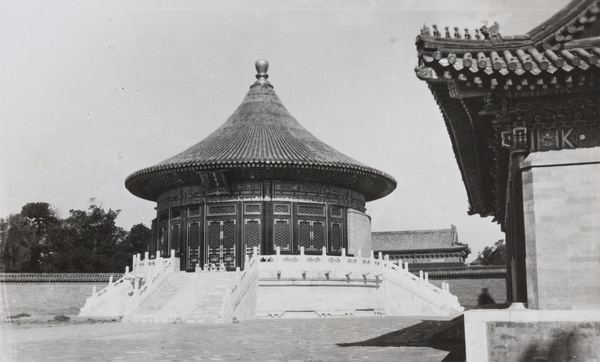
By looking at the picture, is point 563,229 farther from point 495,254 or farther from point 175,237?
point 495,254

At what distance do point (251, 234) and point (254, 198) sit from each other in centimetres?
164

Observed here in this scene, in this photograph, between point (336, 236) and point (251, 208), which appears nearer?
point (251, 208)

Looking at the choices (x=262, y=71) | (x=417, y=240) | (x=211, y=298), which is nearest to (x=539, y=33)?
(x=211, y=298)

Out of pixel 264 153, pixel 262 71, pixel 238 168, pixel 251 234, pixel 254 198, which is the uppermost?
pixel 262 71

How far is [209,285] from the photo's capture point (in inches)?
1001

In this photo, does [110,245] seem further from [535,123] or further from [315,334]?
[535,123]

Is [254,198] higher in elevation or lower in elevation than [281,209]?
higher

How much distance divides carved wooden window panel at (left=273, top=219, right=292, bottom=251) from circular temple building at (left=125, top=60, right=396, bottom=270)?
44 millimetres

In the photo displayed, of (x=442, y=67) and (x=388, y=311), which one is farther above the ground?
(x=442, y=67)

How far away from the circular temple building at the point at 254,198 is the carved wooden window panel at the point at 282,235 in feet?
0.14

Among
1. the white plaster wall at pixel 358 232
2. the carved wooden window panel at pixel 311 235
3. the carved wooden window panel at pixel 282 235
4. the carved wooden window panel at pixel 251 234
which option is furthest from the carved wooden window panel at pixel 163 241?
the white plaster wall at pixel 358 232

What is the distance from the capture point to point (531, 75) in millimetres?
8484

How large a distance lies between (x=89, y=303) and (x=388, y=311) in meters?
11.9

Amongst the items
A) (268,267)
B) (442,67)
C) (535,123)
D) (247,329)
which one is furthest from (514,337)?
(268,267)
